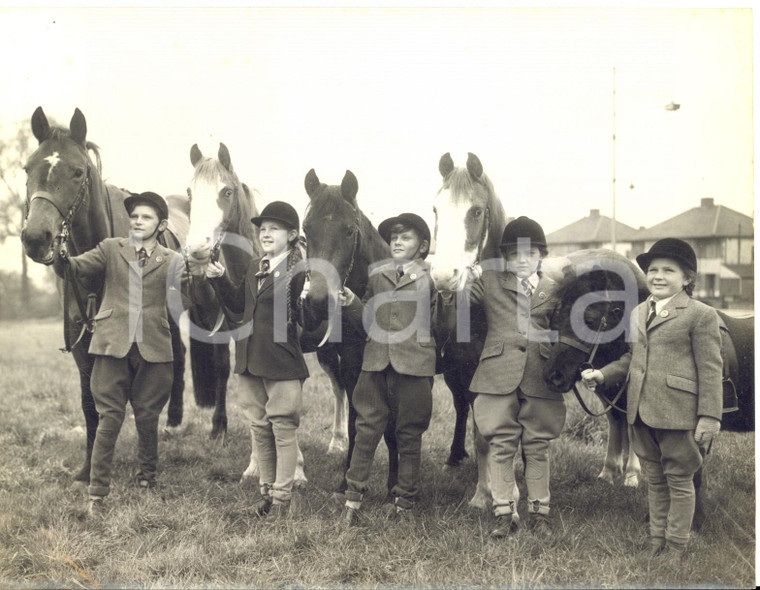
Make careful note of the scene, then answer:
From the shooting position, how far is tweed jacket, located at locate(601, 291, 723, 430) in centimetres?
326

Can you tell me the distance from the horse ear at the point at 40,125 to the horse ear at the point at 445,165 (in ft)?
9.18

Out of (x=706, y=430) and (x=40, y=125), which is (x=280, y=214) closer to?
(x=40, y=125)

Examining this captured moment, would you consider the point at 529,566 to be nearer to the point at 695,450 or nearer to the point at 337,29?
the point at 695,450

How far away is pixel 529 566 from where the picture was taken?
3.31 metres

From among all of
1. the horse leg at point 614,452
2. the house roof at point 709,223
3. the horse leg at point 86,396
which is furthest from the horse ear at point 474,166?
the horse leg at point 86,396

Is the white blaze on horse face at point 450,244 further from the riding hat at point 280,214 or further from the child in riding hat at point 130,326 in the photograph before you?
the child in riding hat at point 130,326

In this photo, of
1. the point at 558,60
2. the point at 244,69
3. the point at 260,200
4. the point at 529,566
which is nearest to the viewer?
the point at 529,566

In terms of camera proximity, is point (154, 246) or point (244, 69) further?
point (244, 69)

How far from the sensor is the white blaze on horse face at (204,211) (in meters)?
4.18

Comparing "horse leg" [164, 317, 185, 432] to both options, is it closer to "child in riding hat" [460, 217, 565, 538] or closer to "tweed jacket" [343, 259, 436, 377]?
"tweed jacket" [343, 259, 436, 377]

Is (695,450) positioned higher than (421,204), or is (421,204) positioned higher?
(421,204)

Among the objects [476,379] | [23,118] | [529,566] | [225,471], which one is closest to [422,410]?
[476,379]

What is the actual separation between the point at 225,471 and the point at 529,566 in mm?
2657

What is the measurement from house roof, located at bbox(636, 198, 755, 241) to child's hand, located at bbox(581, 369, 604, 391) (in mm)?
1529
